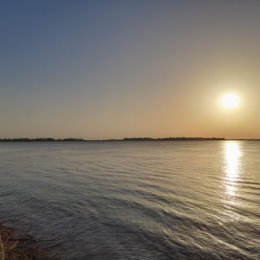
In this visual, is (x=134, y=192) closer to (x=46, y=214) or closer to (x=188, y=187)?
(x=188, y=187)

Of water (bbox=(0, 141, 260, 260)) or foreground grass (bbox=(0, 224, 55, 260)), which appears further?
water (bbox=(0, 141, 260, 260))

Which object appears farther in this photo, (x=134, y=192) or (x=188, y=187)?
(x=188, y=187)

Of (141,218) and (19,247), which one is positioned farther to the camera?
(141,218)

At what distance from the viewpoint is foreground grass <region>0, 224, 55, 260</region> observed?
43.5 feet

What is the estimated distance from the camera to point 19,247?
1516 centimetres

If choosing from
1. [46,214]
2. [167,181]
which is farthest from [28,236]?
[167,181]

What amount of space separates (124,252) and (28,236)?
5476 millimetres

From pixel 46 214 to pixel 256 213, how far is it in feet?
46.0

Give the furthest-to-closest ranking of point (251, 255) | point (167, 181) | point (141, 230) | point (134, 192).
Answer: point (167, 181) < point (134, 192) < point (141, 230) < point (251, 255)

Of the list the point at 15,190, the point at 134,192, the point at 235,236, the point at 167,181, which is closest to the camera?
the point at 235,236

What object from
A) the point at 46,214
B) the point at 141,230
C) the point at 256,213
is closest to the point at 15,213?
the point at 46,214

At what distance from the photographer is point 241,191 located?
31.4 meters

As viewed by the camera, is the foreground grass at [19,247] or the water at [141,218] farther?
the water at [141,218]

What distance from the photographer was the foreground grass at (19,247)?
13.3m
